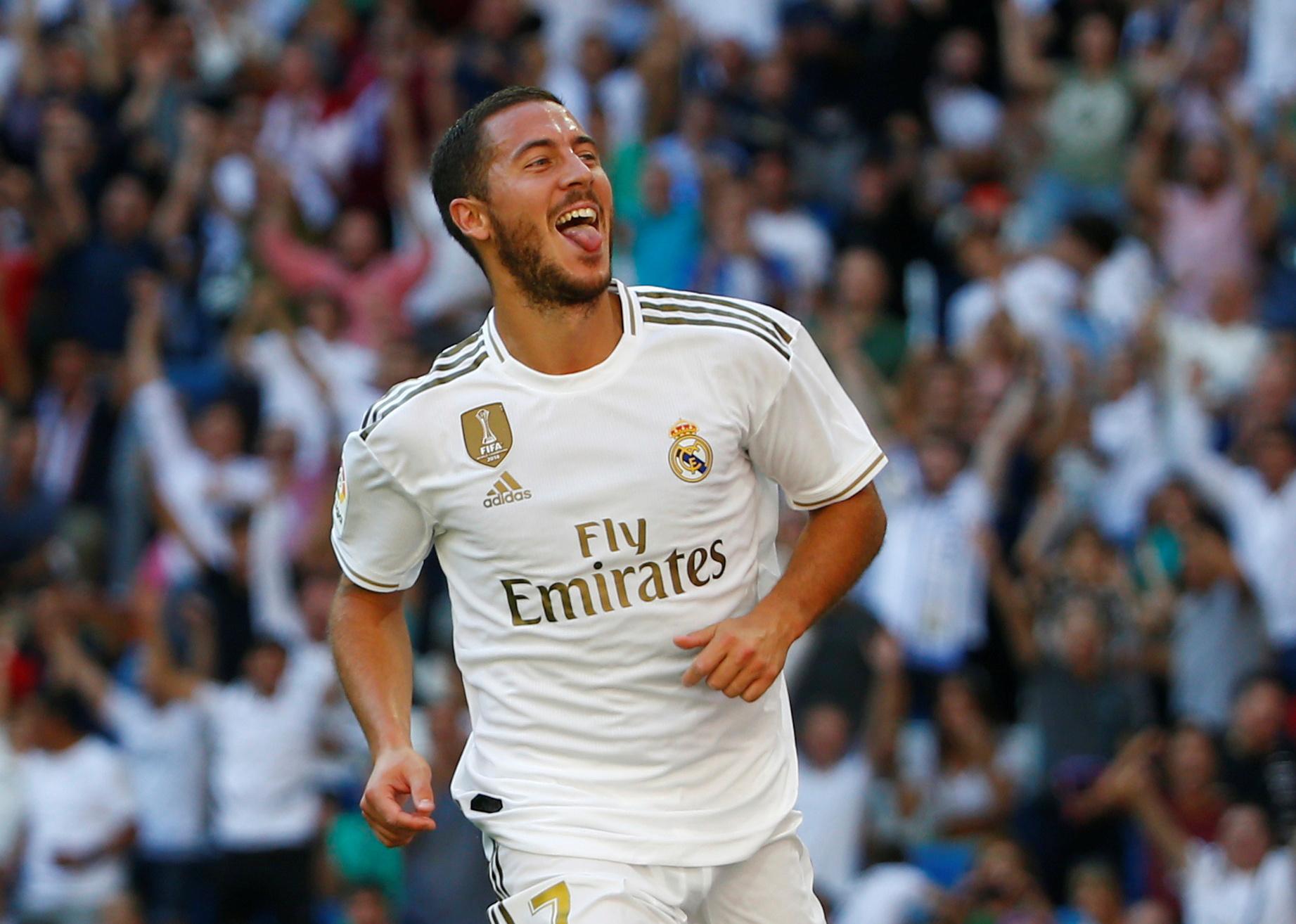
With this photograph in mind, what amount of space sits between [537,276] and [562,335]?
14 cm

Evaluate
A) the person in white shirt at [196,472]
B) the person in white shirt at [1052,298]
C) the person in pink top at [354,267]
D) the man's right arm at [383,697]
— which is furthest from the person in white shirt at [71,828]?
the man's right arm at [383,697]

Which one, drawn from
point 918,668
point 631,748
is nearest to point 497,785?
point 631,748

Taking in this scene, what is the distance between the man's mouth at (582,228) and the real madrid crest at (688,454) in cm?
45

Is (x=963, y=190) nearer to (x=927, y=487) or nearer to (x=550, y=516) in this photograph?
(x=927, y=487)

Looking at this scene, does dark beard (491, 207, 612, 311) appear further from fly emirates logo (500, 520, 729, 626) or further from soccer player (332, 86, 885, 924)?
fly emirates logo (500, 520, 729, 626)

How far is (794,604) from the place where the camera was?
14.9 feet

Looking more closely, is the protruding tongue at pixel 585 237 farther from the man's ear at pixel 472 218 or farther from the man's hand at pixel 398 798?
the man's hand at pixel 398 798

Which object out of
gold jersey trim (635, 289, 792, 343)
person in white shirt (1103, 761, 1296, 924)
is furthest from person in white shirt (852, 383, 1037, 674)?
gold jersey trim (635, 289, 792, 343)

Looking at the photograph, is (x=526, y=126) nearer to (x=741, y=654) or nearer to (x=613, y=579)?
(x=613, y=579)

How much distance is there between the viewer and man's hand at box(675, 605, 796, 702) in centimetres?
434

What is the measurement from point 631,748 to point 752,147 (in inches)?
386

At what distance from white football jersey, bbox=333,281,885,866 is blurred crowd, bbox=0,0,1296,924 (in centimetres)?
504

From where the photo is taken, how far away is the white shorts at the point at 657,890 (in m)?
4.41

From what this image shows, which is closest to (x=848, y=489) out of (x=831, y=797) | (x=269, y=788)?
(x=831, y=797)
